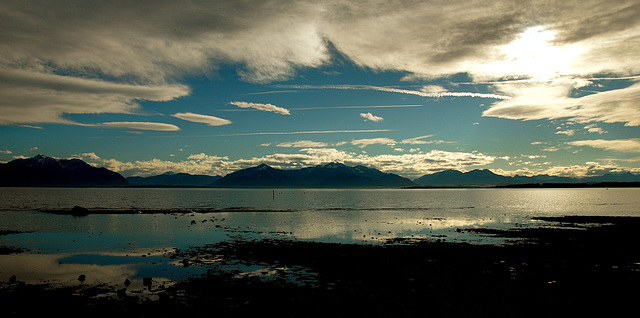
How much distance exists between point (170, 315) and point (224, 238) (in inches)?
1126

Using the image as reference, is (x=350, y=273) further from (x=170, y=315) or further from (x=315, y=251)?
(x=170, y=315)

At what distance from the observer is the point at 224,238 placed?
46312 mm

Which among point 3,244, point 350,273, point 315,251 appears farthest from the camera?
point 3,244

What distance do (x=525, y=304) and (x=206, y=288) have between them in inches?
726

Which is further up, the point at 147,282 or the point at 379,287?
the point at 147,282

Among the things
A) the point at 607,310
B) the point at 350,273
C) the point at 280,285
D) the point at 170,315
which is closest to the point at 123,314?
the point at 170,315

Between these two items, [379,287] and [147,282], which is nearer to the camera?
[379,287]

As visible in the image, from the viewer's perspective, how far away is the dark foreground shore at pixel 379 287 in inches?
752

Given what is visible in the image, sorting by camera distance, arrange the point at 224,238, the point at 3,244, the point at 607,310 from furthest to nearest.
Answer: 1. the point at 224,238
2. the point at 3,244
3. the point at 607,310

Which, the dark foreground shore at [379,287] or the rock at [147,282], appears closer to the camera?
the dark foreground shore at [379,287]

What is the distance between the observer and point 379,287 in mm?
23438

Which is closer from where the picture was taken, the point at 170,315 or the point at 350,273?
the point at 170,315

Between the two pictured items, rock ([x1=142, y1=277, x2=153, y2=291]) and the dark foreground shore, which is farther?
rock ([x1=142, y1=277, x2=153, y2=291])

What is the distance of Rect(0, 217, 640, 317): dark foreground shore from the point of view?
1911 cm
